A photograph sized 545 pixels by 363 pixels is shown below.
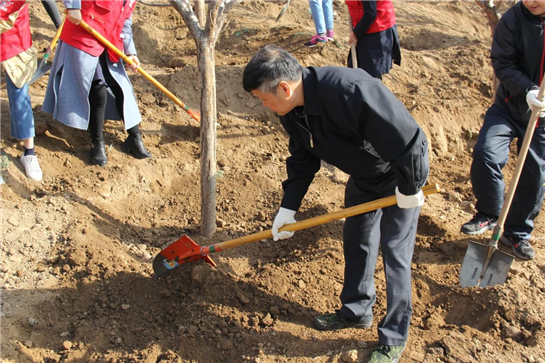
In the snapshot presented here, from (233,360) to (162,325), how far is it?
57 cm

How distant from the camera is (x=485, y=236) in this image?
391cm

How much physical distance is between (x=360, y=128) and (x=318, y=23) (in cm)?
417

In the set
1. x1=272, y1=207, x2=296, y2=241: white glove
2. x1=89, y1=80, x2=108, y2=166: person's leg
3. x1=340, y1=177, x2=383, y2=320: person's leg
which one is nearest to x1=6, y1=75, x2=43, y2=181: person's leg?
x1=89, y1=80, x2=108, y2=166: person's leg

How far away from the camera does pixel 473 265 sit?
3.31 metres

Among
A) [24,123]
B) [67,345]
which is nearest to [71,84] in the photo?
[24,123]

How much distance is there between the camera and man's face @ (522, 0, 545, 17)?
3.18 m

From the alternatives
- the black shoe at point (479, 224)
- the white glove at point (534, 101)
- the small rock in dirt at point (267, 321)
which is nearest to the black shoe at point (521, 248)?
the black shoe at point (479, 224)

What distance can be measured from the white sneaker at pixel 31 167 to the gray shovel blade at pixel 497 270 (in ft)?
11.2

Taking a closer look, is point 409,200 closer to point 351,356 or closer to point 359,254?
point 359,254

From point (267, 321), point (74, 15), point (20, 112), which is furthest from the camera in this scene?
point (20, 112)

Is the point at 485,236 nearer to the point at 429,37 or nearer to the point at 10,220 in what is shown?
the point at 10,220

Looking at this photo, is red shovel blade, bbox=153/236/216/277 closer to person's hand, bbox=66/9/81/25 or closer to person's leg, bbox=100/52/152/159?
person's leg, bbox=100/52/152/159

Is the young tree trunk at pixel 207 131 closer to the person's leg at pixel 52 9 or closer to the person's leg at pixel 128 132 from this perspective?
the person's leg at pixel 128 132

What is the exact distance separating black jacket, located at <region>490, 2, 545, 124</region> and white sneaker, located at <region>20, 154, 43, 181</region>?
3557mm
